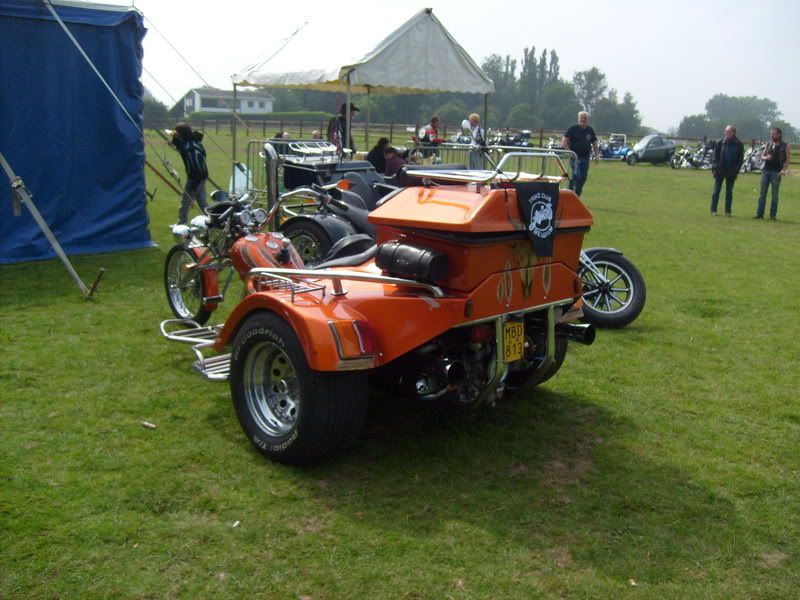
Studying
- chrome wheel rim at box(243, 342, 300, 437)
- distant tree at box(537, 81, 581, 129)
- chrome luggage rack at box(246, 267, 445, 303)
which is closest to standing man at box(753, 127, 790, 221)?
chrome luggage rack at box(246, 267, 445, 303)

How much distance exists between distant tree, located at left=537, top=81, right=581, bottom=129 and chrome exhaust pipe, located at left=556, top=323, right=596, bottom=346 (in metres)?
104

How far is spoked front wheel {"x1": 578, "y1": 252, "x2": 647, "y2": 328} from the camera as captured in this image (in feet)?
24.5

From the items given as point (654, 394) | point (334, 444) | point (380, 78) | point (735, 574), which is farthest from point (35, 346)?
point (380, 78)

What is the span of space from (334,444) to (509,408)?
1.58m

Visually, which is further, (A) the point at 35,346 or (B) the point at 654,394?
(A) the point at 35,346

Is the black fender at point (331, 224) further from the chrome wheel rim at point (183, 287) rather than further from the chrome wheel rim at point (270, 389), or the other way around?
the chrome wheel rim at point (270, 389)

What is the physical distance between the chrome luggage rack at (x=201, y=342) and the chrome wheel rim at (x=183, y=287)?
0.48 feet

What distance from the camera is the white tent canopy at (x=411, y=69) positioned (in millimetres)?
14086

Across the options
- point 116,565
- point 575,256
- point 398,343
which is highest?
point 575,256

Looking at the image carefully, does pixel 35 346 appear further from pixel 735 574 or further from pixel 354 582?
pixel 735 574

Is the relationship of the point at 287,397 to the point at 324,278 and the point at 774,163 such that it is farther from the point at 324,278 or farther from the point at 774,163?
the point at 774,163

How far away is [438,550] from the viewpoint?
3746 mm

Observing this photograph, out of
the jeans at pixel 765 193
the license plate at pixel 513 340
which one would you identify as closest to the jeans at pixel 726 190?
the jeans at pixel 765 193

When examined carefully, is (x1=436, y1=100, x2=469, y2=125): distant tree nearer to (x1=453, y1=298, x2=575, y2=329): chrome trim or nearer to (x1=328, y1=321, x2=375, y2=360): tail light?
(x1=453, y1=298, x2=575, y2=329): chrome trim
